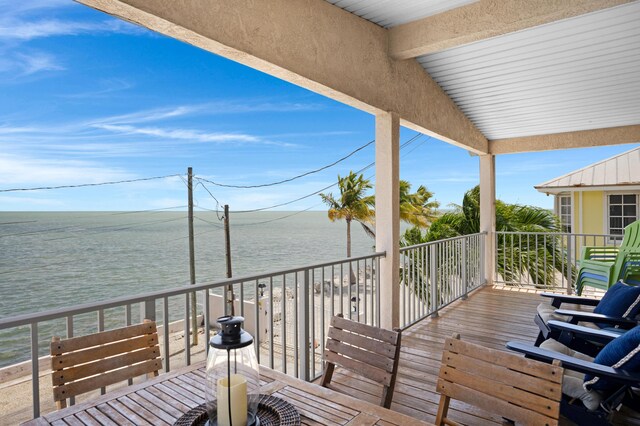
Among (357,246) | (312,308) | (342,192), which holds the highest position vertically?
(342,192)

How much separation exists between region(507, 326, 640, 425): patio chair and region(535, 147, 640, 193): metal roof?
8988mm

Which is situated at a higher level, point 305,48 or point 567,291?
point 305,48

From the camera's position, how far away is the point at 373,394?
2971 mm

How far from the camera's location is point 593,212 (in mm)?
10555

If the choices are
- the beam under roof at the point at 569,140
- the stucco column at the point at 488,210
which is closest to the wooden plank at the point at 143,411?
the stucco column at the point at 488,210

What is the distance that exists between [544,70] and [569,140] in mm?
2488

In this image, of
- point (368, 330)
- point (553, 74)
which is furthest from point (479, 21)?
point (368, 330)

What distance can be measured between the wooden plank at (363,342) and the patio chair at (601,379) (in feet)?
3.24

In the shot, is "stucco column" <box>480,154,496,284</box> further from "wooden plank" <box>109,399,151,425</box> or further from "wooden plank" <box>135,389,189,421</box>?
"wooden plank" <box>109,399,151,425</box>

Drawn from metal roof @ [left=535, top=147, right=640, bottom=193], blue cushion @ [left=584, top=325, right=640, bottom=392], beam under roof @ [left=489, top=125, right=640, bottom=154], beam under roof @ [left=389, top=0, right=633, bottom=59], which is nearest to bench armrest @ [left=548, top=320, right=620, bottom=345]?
blue cushion @ [left=584, top=325, right=640, bottom=392]

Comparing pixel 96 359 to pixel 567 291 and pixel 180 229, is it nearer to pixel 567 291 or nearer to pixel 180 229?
pixel 567 291

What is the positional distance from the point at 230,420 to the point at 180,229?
52151 millimetres

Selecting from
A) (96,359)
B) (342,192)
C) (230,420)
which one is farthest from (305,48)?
(342,192)

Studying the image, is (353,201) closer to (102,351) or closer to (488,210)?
(488,210)
